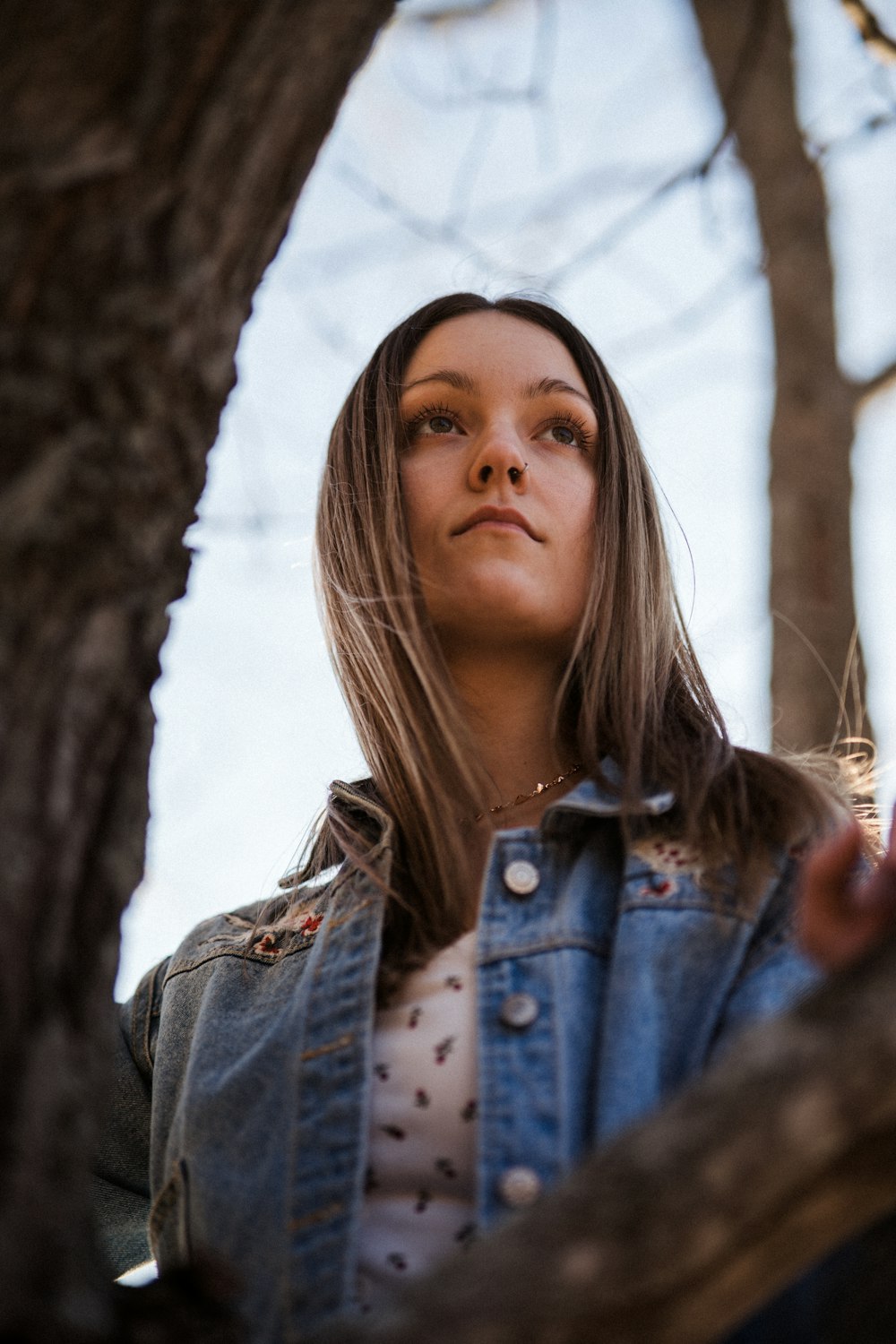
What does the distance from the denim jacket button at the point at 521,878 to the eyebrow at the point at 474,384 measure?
2.99 ft

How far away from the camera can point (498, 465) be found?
2.06 m

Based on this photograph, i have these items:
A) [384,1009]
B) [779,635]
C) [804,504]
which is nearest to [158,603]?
[384,1009]

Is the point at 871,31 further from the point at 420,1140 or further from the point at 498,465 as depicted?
the point at 420,1140

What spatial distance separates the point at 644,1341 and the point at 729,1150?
5.6 inches

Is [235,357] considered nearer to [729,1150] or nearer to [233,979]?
[729,1150]

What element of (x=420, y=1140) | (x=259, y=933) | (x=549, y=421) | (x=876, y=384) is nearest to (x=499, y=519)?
(x=549, y=421)

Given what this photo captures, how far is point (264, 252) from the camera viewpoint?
1.20 metres

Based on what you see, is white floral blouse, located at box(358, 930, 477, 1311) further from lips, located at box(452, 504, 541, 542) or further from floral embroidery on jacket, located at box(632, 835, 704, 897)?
lips, located at box(452, 504, 541, 542)

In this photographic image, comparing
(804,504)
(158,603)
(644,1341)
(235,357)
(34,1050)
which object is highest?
(804,504)

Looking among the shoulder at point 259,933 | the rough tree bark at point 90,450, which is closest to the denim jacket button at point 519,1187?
the rough tree bark at point 90,450

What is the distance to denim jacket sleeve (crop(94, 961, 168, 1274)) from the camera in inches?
84.0

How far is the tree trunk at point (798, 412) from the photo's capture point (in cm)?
321

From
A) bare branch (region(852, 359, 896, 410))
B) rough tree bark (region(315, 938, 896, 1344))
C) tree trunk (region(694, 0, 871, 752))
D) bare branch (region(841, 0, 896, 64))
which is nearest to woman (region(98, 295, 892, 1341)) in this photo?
rough tree bark (region(315, 938, 896, 1344))

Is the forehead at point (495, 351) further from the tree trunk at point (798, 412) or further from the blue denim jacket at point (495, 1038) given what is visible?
the tree trunk at point (798, 412)
